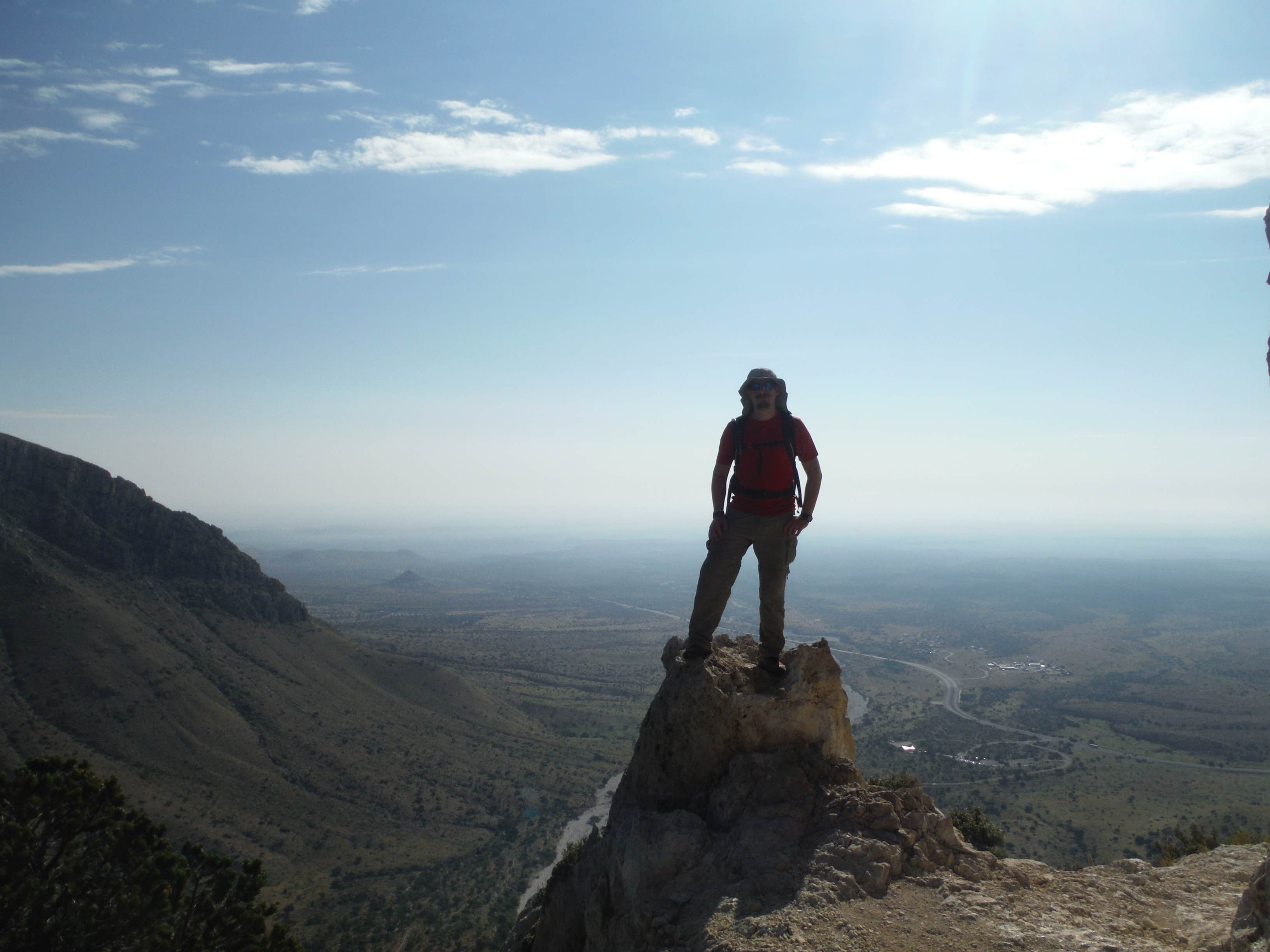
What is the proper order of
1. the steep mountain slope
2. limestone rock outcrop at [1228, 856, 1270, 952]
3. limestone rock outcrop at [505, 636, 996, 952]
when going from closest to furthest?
limestone rock outcrop at [1228, 856, 1270, 952] → limestone rock outcrop at [505, 636, 996, 952] → the steep mountain slope

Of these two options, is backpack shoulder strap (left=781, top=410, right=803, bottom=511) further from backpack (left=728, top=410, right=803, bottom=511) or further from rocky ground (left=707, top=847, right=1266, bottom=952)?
rocky ground (left=707, top=847, right=1266, bottom=952)

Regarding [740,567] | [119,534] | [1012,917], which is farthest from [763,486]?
[119,534]

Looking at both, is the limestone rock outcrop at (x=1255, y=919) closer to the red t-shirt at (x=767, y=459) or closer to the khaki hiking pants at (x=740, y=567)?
the khaki hiking pants at (x=740, y=567)

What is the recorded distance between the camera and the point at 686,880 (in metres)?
6.45

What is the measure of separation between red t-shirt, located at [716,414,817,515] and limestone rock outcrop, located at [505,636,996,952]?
A: 189 cm

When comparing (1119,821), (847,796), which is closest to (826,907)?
(847,796)

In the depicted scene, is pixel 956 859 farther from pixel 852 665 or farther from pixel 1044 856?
pixel 852 665

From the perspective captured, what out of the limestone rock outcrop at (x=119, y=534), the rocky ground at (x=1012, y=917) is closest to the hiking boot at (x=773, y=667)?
the rocky ground at (x=1012, y=917)

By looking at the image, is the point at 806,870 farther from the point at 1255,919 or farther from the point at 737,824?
the point at 1255,919

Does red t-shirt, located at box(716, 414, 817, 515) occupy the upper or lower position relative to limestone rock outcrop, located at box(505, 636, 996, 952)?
upper

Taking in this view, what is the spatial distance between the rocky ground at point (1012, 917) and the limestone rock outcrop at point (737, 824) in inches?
6.2

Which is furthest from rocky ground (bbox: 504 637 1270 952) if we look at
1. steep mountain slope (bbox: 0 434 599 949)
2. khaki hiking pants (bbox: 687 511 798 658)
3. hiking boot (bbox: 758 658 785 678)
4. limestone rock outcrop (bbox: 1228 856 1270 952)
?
steep mountain slope (bbox: 0 434 599 949)

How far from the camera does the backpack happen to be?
25.4ft

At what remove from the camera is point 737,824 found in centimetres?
681
